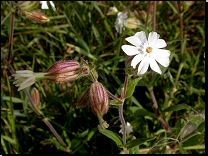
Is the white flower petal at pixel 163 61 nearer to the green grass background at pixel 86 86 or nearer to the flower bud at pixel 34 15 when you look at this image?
the green grass background at pixel 86 86

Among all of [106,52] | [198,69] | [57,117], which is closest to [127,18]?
[106,52]

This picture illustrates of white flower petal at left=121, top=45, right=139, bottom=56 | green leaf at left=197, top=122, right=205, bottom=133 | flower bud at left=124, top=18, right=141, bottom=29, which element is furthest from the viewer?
flower bud at left=124, top=18, right=141, bottom=29

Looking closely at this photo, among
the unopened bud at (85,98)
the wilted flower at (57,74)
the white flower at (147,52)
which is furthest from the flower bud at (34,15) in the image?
the white flower at (147,52)

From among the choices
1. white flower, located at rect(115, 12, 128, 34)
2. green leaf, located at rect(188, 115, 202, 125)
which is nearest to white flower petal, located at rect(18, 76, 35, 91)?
white flower, located at rect(115, 12, 128, 34)

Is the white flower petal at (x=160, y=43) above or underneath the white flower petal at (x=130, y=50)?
above

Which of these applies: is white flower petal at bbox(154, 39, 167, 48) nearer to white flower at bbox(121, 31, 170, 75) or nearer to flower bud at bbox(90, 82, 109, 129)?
white flower at bbox(121, 31, 170, 75)

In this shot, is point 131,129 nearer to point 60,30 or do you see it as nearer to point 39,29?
point 60,30
